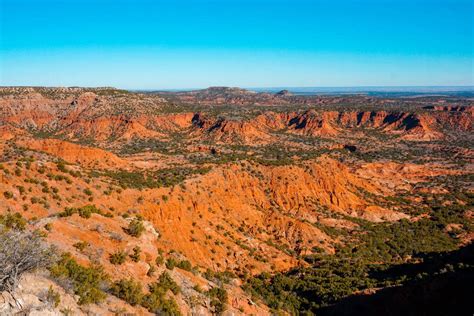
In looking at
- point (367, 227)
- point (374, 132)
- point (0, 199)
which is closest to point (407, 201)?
point (367, 227)

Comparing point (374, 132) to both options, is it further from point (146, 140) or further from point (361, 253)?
point (361, 253)

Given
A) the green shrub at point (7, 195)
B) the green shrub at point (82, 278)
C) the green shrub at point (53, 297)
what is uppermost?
the green shrub at point (7, 195)

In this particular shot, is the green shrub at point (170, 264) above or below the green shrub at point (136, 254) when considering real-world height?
below

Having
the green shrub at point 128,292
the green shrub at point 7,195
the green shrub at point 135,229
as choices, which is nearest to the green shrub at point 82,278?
the green shrub at point 128,292

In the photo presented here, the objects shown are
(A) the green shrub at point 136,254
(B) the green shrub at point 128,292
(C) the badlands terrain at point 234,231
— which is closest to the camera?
(B) the green shrub at point 128,292

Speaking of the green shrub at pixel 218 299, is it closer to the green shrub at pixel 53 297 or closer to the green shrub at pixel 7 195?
the green shrub at pixel 53 297

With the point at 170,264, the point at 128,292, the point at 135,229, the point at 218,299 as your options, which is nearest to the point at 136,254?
the point at 170,264

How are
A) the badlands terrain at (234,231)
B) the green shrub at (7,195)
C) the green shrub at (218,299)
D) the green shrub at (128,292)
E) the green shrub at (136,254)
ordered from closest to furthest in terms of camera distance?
the green shrub at (128,292) < the badlands terrain at (234,231) < the green shrub at (218,299) < the green shrub at (136,254) < the green shrub at (7,195)

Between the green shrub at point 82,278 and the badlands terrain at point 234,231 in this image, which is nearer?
the green shrub at point 82,278

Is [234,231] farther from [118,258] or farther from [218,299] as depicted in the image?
[118,258]
